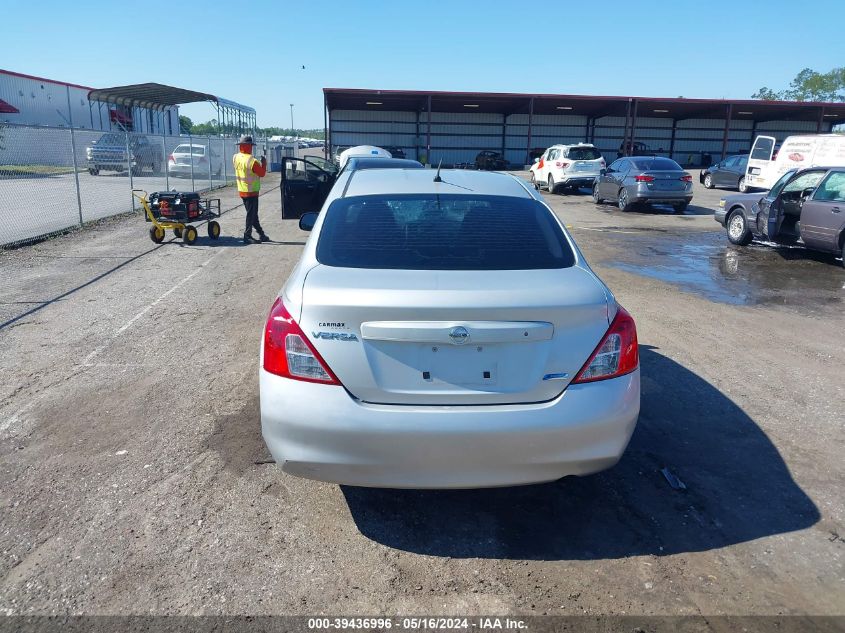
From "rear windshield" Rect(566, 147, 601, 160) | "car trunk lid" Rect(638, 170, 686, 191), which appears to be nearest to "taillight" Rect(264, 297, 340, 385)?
"car trunk lid" Rect(638, 170, 686, 191)

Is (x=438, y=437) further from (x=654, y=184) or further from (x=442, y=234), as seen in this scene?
(x=654, y=184)

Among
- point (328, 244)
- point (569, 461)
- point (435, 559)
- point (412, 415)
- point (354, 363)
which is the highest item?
point (328, 244)

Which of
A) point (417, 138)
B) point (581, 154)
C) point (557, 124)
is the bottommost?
point (581, 154)

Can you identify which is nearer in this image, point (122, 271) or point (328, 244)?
point (328, 244)

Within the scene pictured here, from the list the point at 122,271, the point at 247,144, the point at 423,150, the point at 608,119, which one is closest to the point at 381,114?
the point at 423,150

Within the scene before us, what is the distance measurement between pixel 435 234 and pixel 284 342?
1100mm

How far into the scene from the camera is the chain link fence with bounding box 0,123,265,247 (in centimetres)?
1288

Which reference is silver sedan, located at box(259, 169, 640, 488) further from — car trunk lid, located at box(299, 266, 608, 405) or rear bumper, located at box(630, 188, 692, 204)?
rear bumper, located at box(630, 188, 692, 204)

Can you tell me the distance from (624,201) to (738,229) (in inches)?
266

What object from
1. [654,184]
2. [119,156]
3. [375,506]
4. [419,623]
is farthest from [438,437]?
[119,156]

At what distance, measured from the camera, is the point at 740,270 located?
10.6 meters

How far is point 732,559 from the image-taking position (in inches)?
121

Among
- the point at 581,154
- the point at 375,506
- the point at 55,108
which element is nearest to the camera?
the point at 375,506

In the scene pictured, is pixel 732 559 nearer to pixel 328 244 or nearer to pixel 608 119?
pixel 328 244
